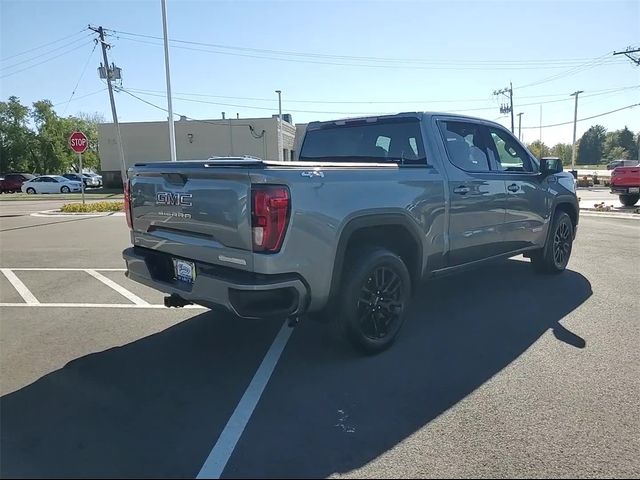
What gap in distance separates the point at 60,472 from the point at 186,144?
35829mm

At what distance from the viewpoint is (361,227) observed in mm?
3756

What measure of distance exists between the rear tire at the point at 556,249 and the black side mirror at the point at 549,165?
768 millimetres

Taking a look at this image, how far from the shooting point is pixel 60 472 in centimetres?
253

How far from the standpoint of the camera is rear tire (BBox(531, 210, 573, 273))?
6.56 metres

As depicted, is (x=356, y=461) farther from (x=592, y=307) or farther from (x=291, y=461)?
(x=592, y=307)

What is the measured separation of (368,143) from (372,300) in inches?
73.5

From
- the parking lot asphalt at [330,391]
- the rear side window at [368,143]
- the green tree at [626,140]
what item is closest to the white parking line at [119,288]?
the parking lot asphalt at [330,391]

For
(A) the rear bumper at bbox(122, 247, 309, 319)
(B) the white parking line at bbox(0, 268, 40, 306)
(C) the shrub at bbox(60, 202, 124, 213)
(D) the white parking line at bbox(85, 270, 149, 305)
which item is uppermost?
(A) the rear bumper at bbox(122, 247, 309, 319)

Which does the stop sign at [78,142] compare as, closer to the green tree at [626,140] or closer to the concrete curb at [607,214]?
the concrete curb at [607,214]

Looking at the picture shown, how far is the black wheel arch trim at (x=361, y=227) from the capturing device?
11.9 feet

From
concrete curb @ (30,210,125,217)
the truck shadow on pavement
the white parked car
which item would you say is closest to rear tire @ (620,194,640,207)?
the truck shadow on pavement

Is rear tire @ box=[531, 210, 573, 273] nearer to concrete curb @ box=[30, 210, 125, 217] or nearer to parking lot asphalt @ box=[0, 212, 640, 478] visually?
parking lot asphalt @ box=[0, 212, 640, 478]

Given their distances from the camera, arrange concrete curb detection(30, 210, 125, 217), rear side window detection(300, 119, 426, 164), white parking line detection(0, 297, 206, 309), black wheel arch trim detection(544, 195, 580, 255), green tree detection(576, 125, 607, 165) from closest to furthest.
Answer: rear side window detection(300, 119, 426, 164)
white parking line detection(0, 297, 206, 309)
black wheel arch trim detection(544, 195, 580, 255)
concrete curb detection(30, 210, 125, 217)
green tree detection(576, 125, 607, 165)

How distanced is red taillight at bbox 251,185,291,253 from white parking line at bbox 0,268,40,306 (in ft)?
12.8
